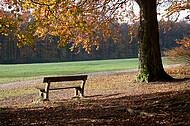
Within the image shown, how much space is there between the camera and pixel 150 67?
11.4 metres

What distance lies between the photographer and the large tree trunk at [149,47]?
37.6 ft

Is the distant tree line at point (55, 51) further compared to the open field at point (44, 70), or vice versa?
the distant tree line at point (55, 51)

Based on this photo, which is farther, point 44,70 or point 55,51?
point 55,51

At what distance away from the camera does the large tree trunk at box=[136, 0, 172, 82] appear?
1145cm

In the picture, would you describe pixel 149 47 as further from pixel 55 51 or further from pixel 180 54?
pixel 55 51

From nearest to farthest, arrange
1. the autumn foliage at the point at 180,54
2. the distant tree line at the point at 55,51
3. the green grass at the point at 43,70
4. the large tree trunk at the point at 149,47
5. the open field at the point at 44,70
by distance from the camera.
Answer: the large tree trunk at the point at 149,47 < the autumn foliage at the point at 180,54 < the open field at the point at 44,70 < the green grass at the point at 43,70 < the distant tree line at the point at 55,51

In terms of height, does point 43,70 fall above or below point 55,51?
below

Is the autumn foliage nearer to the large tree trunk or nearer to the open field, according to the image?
the open field

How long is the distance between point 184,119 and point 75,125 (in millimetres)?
2189

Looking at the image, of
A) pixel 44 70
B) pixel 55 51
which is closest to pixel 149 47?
pixel 44 70

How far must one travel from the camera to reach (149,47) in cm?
1147

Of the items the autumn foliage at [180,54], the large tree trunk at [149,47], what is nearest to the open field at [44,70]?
the autumn foliage at [180,54]

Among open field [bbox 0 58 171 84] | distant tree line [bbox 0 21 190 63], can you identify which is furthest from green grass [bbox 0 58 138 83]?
distant tree line [bbox 0 21 190 63]

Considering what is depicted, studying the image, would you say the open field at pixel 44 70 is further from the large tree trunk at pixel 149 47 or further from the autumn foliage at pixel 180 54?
the large tree trunk at pixel 149 47
